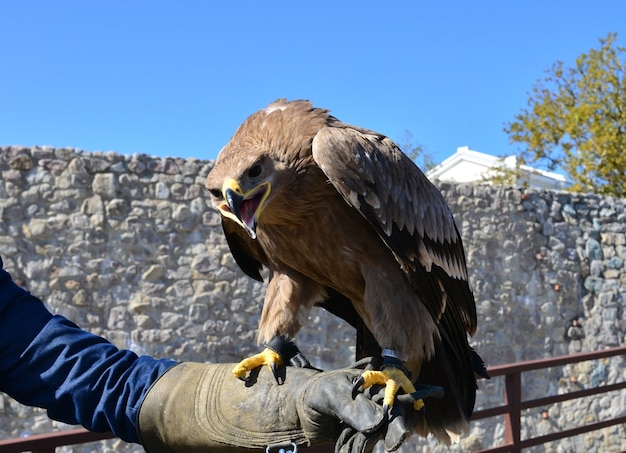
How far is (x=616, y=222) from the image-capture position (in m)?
8.38

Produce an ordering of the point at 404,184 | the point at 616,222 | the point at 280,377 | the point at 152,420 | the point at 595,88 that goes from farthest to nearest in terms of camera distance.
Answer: the point at 595,88 → the point at 616,222 → the point at 404,184 → the point at 280,377 → the point at 152,420

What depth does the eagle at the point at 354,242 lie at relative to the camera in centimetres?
238

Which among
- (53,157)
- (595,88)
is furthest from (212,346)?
(595,88)

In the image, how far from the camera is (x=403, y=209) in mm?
2699

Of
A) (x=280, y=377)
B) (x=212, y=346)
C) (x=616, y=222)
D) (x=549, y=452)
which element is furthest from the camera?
(x=616, y=222)

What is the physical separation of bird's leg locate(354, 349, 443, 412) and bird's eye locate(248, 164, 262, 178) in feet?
2.48

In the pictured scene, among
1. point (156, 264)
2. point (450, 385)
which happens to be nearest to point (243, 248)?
point (450, 385)

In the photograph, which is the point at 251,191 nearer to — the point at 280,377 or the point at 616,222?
the point at 280,377

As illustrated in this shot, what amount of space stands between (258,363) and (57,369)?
723 millimetres

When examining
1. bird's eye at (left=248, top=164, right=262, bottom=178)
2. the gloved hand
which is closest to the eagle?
bird's eye at (left=248, top=164, right=262, bottom=178)

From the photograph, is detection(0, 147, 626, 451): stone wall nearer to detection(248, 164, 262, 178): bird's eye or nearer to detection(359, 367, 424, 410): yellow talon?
detection(248, 164, 262, 178): bird's eye

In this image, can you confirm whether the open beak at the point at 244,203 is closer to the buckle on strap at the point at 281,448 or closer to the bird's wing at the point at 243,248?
the bird's wing at the point at 243,248

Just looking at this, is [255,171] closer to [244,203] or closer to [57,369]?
[244,203]

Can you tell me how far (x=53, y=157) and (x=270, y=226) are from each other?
3.85m
